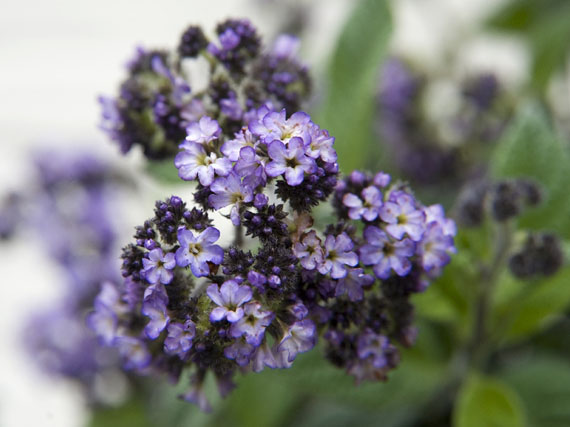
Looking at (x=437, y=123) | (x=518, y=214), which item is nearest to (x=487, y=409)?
(x=518, y=214)

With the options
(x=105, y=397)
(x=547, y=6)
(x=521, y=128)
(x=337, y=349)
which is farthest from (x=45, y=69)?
(x=337, y=349)

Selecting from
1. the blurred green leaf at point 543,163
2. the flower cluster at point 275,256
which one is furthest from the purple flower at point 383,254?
the blurred green leaf at point 543,163

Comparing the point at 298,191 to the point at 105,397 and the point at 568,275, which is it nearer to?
the point at 568,275

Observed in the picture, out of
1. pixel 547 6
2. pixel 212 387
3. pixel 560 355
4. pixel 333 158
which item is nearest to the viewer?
pixel 333 158

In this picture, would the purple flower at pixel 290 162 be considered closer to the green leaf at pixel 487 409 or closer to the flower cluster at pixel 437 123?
the green leaf at pixel 487 409

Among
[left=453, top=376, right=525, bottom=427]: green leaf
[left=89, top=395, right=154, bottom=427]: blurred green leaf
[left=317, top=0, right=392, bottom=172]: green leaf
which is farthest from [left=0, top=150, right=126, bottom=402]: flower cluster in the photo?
[left=453, top=376, right=525, bottom=427]: green leaf

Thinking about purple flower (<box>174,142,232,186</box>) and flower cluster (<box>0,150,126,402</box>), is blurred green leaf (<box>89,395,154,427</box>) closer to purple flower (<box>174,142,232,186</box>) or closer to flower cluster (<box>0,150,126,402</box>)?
flower cluster (<box>0,150,126,402</box>)
